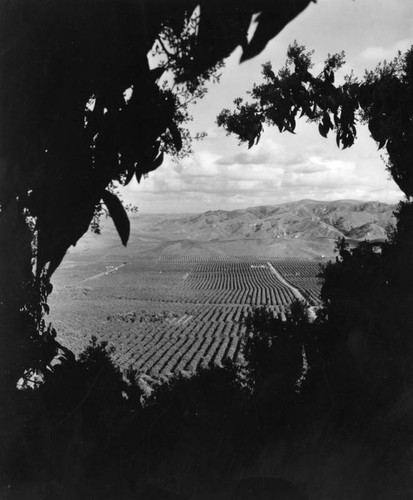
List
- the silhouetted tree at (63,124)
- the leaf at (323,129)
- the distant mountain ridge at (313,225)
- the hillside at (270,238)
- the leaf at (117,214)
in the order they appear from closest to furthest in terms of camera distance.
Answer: the silhouetted tree at (63,124), the leaf at (117,214), the leaf at (323,129), the hillside at (270,238), the distant mountain ridge at (313,225)

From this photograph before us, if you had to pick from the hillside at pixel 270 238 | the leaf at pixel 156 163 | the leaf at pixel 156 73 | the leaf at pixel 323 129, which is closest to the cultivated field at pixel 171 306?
the leaf at pixel 323 129

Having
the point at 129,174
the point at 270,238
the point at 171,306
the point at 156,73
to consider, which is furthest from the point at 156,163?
the point at 270,238

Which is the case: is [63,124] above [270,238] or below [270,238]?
above

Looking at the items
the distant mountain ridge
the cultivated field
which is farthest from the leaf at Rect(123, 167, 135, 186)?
the distant mountain ridge

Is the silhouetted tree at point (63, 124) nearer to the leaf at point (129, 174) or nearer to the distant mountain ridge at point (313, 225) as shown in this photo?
the leaf at point (129, 174)

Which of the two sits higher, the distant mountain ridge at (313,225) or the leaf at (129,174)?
the leaf at (129,174)

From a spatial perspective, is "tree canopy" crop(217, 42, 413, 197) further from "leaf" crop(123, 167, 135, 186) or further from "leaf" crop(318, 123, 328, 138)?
"leaf" crop(123, 167, 135, 186)

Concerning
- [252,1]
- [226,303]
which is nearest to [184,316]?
[226,303]

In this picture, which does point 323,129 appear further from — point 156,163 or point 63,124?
point 63,124

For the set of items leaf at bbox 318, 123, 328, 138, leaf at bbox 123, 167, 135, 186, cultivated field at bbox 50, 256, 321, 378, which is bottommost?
cultivated field at bbox 50, 256, 321, 378
